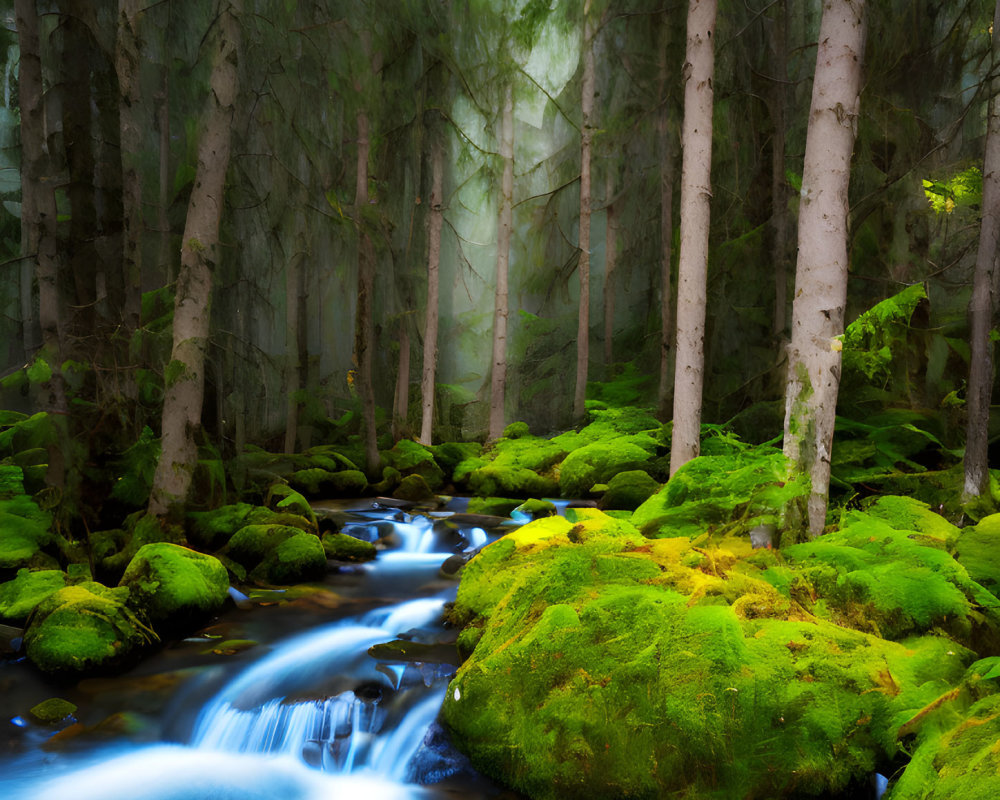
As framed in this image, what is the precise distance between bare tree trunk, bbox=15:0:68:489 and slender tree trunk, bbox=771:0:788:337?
11062 mm

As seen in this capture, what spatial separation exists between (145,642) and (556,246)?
1504 cm

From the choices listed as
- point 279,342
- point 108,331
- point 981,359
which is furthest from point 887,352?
point 279,342

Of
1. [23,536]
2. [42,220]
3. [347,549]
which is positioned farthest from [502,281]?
[23,536]

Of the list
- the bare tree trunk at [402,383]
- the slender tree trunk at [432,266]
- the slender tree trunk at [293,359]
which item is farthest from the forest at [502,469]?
the slender tree trunk at [293,359]

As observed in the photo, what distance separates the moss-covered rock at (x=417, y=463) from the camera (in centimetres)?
1393

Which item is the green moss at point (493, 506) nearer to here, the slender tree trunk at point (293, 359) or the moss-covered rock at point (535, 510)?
the moss-covered rock at point (535, 510)

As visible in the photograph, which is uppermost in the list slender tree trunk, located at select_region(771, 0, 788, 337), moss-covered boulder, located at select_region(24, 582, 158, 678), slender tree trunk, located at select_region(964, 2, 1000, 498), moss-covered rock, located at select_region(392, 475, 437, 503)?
slender tree trunk, located at select_region(771, 0, 788, 337)

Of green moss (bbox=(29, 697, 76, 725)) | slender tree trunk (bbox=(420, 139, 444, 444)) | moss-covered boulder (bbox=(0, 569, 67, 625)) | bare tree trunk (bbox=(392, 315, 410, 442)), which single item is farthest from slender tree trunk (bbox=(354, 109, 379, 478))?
green moss (bbox=(29, 697, 76, 725))

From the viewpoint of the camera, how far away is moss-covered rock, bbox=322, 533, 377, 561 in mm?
8508

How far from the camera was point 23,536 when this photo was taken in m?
6.85

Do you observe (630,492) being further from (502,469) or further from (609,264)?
(609,264)

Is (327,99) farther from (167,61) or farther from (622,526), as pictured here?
(622,526)

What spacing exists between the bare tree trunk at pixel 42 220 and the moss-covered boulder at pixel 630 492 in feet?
23.9

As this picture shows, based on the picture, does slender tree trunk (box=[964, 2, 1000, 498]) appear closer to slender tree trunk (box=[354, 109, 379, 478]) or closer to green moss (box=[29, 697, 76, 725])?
green moss (box=[29, 697, 76, 725])
